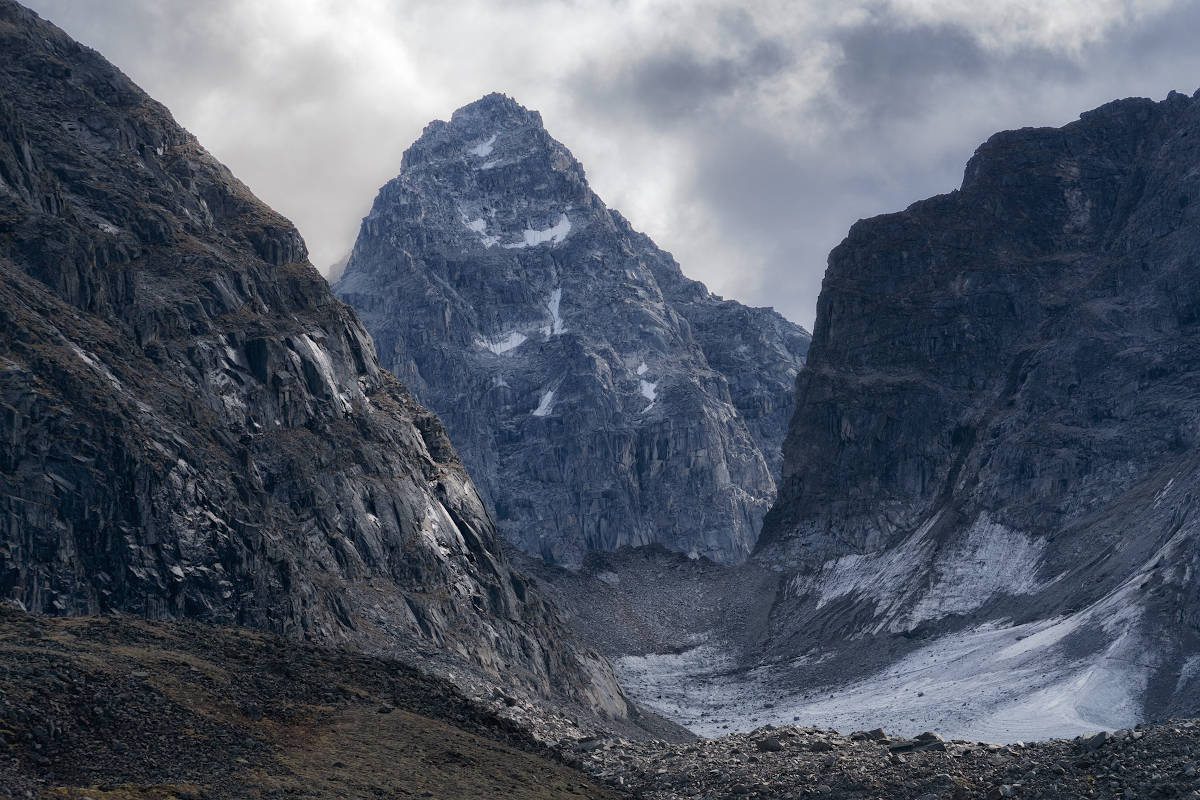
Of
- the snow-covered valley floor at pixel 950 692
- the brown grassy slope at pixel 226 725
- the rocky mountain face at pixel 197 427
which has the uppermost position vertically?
the rocky mountain face at pixel 197 427

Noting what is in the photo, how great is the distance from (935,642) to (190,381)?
88715 mm

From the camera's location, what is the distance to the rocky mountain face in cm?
5884

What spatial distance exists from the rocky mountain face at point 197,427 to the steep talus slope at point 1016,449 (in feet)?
142

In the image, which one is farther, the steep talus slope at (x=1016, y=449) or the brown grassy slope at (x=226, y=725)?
the steep talus slope at (x=1016, y=449)

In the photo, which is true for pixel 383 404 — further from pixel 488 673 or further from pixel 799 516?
pixel 799 516

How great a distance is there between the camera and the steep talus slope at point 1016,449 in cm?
10231

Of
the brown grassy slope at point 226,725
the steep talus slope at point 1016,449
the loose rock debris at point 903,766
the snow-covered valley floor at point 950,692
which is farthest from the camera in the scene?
the steep talus slope at point 1016,449

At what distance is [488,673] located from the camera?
7738 cm

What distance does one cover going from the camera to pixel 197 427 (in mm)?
71750

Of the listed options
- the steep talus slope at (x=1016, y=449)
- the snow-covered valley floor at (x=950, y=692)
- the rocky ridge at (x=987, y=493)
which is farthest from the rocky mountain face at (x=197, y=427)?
the steep talus slope at (x=1016, y=449)

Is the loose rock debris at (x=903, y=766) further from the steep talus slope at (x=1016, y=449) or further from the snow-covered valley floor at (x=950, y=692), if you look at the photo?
the steep talus slope at (x=1016, y=449)

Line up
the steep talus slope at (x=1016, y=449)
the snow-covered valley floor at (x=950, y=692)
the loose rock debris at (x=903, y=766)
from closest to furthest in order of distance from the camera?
the loose rock debris at (x=903, y=766) → the snow-covered valley floor at (x=950, y=692) → the steep talus slope at (x=1016, y=449)

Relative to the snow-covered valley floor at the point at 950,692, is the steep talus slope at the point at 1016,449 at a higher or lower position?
higher

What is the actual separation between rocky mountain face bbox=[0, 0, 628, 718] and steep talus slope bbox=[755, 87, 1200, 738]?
4333 centimetres
